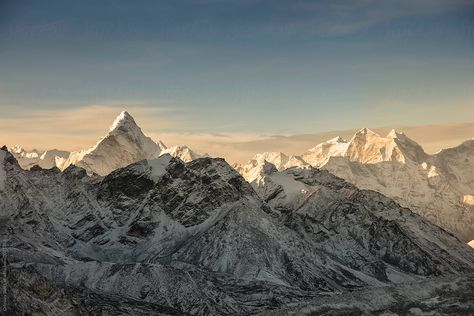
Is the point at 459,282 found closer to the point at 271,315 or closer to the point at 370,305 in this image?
the point at 370,305

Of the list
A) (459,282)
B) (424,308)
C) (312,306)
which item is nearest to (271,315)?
(312,306)

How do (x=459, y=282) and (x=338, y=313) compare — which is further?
(x=459, y=282)

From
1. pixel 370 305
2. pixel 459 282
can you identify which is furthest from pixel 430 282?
pixel 370 305

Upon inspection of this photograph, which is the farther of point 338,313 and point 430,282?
point 430,282

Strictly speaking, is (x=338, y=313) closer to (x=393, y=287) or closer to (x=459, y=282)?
(x=393, y=287)

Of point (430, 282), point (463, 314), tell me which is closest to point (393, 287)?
point (430, 282)

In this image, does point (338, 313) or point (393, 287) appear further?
point (393, 287)

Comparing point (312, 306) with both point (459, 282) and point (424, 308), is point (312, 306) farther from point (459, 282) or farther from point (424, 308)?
point (459, 282)
